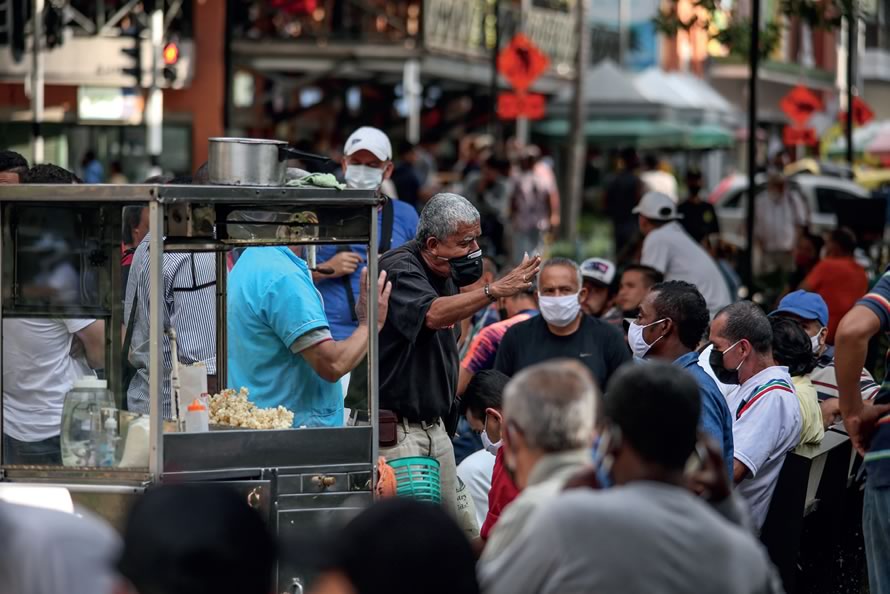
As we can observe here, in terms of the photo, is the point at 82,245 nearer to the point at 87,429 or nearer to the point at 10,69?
the point at 87,429

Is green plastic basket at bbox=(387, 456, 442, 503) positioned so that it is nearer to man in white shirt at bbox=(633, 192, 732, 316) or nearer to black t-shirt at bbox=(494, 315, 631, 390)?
black t-shirt at bbox=(494, 315, 631, 390)

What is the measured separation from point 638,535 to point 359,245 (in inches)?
196

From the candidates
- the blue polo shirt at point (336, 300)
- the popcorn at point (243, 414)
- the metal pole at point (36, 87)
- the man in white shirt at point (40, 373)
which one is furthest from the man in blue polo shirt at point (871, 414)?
the metal pole at point (36, 87)

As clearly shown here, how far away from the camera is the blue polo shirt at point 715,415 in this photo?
6.71m

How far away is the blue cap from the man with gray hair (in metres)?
5.14

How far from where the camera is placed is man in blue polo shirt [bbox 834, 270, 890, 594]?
6.33m

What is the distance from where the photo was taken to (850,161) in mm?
27984

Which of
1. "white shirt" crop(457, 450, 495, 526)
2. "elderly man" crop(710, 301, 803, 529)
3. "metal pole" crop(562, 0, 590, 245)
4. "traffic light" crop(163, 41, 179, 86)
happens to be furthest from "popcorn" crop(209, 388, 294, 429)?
"metal pole" crop(562, 0, 590, 245)

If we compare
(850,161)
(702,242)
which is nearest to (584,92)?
(850,161)

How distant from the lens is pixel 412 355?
7379 millimetres

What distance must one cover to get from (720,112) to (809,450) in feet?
102

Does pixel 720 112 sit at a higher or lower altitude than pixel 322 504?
higher

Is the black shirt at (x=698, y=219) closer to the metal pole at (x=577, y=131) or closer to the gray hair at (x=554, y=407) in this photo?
the gray hair at (x=554, y=407)

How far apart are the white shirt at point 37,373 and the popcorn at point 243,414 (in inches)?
20.0
